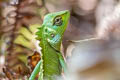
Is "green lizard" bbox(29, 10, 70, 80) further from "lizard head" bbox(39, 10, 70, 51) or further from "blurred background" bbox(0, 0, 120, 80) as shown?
"blurred background" bbox(0, 0, 120, 80)

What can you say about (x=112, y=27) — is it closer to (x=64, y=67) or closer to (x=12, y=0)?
(x=64, y=67)

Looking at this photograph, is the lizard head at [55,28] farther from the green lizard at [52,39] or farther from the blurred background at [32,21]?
the blurred background at [32,21]

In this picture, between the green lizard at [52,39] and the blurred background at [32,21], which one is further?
the blurred background at [32,21]

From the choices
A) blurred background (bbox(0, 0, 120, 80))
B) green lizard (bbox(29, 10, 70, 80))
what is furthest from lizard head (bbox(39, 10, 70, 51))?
blurred background (bbox(0, 0, 120, 80))

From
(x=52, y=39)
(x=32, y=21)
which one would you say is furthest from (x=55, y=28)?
(x=32, y=21)

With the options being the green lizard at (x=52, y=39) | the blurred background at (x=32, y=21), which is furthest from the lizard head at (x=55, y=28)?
the blurred background at (x=32, y=21)

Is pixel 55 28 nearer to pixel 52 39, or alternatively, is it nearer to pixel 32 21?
pixel 52 39

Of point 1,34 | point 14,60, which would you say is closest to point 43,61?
point 14,60

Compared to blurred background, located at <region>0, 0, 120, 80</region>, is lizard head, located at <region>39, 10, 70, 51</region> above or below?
above
